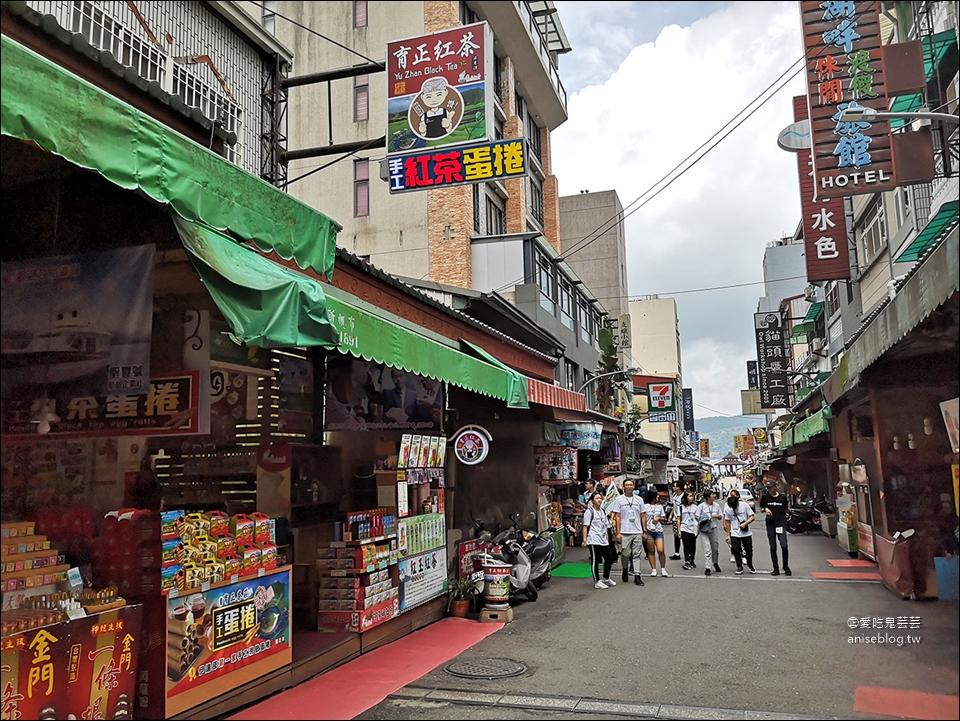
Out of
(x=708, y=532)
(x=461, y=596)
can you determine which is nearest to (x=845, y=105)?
(x=708, y=532)

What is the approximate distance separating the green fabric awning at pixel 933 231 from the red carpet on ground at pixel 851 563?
6.25m

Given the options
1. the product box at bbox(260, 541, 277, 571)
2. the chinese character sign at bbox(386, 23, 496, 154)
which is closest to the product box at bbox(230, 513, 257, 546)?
the product box at bbox(260, 541, 277, 571)

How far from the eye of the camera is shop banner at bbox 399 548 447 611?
29.6ft

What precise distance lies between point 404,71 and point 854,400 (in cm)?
873

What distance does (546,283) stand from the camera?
27.7 metres

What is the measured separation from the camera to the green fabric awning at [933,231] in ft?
40.7

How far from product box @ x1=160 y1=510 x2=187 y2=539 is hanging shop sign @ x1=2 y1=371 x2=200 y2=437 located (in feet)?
2.27

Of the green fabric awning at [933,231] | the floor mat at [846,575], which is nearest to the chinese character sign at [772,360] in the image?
the green fabric awning at [933,231]

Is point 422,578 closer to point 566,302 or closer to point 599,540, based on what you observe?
point 599,540

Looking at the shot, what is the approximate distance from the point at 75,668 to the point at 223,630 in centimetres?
120

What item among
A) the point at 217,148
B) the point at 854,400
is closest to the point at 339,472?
the point at 217,148

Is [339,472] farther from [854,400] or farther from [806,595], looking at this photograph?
[854,400]

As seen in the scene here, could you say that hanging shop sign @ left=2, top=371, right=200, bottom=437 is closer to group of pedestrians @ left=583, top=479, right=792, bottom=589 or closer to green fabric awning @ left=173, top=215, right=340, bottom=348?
green fabric awning @ left=173, top=215, right=340, bottom=348

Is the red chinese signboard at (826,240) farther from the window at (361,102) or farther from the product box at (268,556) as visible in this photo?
the product box at (268,556)
